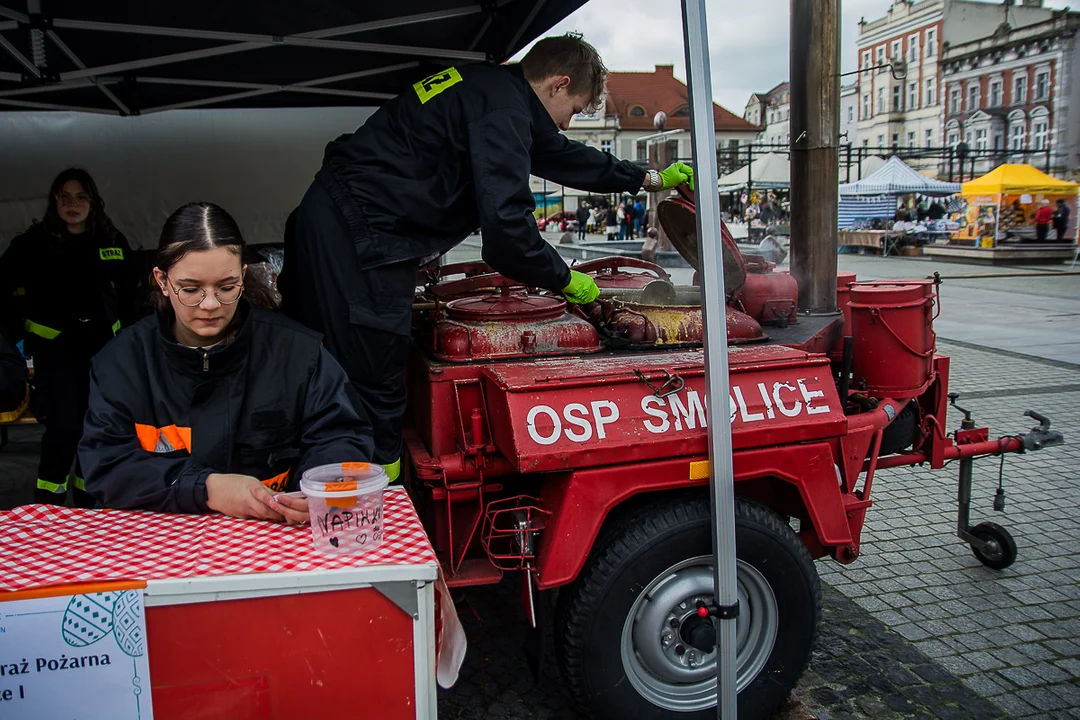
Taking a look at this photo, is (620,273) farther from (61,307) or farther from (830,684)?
(61,307)

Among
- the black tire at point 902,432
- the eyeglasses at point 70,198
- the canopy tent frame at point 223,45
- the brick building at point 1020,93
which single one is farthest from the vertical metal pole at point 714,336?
the brick building at point 1020,93

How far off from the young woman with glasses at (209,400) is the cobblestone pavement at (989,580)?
8.16 ft

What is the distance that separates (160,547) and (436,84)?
1710 mm

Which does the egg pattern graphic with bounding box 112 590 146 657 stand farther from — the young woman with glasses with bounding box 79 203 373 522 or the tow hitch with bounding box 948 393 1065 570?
the tow hitch with bounding box 948 393 1065 570

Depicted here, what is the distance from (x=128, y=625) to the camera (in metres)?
1.49

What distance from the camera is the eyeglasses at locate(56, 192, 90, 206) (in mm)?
4020

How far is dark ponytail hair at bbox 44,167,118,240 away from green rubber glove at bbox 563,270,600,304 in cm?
279

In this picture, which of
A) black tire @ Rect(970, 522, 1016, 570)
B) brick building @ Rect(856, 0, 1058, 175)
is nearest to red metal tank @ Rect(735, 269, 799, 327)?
black tire @ Rect(970, 522, 1016, 570)

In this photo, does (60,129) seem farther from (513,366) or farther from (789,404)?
(789,404)

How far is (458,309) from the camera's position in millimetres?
2834

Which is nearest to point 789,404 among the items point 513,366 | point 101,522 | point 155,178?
point 513,366

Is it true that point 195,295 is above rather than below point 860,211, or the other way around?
above

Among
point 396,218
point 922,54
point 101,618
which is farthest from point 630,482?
point 922,54

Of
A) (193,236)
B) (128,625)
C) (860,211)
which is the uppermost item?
(193,236)
